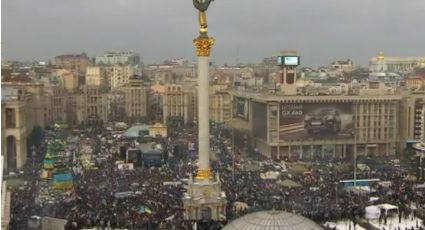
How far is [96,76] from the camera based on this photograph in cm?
4284

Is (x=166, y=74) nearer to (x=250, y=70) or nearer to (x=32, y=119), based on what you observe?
(x=250, y=70)

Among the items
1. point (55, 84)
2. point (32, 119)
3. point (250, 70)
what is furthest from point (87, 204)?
point (250, 70)

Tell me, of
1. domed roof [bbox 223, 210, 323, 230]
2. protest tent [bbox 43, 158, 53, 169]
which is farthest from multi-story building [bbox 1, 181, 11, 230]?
protest tent [bbox 43, 158, 53, 169]

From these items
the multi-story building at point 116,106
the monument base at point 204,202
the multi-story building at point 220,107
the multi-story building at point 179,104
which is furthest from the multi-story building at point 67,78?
the monument base at point 204,202

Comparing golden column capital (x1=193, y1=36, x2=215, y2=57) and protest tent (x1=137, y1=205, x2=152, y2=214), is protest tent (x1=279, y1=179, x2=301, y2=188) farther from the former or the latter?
golden column capital (x1=193, y1=36, x2=215, y2=57)

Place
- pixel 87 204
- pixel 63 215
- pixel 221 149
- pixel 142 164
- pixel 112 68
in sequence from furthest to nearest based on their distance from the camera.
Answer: pixel 112 68, pixel 221 149, pixel 142 164, pixel 87 204, pixel 63 215

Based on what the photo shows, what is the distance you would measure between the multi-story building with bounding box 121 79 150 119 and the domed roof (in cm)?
2917

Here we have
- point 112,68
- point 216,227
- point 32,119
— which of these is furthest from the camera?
point 112,68

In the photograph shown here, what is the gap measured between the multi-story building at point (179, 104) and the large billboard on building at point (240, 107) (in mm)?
5554

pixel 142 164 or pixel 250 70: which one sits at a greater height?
pixel 250 70

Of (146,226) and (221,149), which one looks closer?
(146,226)

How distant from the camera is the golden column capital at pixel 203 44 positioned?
12961 millimetres

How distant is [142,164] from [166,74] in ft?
76.7

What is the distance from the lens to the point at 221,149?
24703 mm
